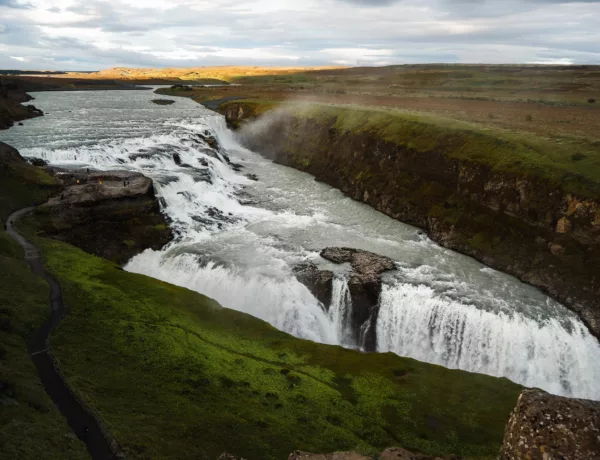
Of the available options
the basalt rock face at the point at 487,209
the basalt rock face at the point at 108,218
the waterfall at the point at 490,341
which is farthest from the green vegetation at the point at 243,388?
the basalt rock face at the point at 487,209

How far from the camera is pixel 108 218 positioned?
1620 inches

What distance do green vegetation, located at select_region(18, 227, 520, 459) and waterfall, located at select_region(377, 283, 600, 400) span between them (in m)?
6.01

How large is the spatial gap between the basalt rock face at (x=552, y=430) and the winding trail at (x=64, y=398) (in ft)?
41.3

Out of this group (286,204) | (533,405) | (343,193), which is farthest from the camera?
(343,193)

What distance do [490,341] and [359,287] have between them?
391 inches

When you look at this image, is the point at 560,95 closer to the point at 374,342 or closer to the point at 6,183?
the point at 374,342

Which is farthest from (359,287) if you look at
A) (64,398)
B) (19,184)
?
(19,184)

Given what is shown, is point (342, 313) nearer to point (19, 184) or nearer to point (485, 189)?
point (485, 189)

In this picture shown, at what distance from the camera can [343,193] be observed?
61.0 meters

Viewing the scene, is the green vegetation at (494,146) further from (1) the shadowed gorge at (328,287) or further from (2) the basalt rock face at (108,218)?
(2) the basalt rock face at (108,218)

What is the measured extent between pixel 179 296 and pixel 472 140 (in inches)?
1486

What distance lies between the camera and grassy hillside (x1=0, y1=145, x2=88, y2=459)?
13.8 m

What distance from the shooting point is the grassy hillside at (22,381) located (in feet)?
45.4

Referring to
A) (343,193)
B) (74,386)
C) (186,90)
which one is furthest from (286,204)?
(186,90)
